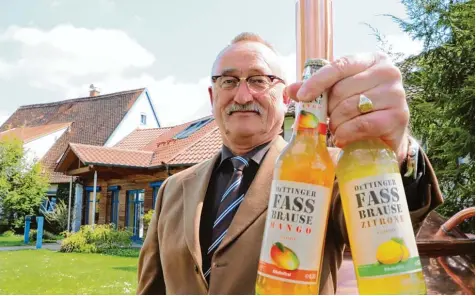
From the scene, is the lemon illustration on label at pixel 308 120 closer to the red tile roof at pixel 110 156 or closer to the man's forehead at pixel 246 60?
the man's forehead at pixel 246 60

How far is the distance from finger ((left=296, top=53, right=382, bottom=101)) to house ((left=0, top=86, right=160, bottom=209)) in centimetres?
2051

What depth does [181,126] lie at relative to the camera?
1847cm

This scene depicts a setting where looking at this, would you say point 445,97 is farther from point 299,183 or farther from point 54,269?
point 54,269

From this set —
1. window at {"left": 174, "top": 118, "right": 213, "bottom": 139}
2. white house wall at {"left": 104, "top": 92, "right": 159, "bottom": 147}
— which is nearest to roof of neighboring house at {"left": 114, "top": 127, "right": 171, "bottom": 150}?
white house wall at {"left": 104, "top": 92, "right": 159, "bottom": 147}

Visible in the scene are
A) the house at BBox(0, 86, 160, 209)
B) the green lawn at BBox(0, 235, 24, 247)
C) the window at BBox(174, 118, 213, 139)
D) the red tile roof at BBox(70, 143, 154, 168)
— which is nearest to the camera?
the red tile roof at BBox(70, 143, 154, 168)

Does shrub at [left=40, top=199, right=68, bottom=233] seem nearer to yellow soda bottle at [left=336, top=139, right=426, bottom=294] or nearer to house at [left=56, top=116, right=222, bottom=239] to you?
house at [left=56, top=116, right=222, bottom=239]

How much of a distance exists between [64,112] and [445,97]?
23.9 metres

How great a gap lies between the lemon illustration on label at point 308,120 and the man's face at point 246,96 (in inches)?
26.9

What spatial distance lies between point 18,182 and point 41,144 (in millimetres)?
4140

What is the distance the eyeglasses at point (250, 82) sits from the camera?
1512 millimetres

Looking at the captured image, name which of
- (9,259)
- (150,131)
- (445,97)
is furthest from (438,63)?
(150,131)

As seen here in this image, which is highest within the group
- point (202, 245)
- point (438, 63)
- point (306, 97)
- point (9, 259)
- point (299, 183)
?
point (438, 63)

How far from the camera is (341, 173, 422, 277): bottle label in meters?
0.75

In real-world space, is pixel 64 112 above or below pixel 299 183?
above
